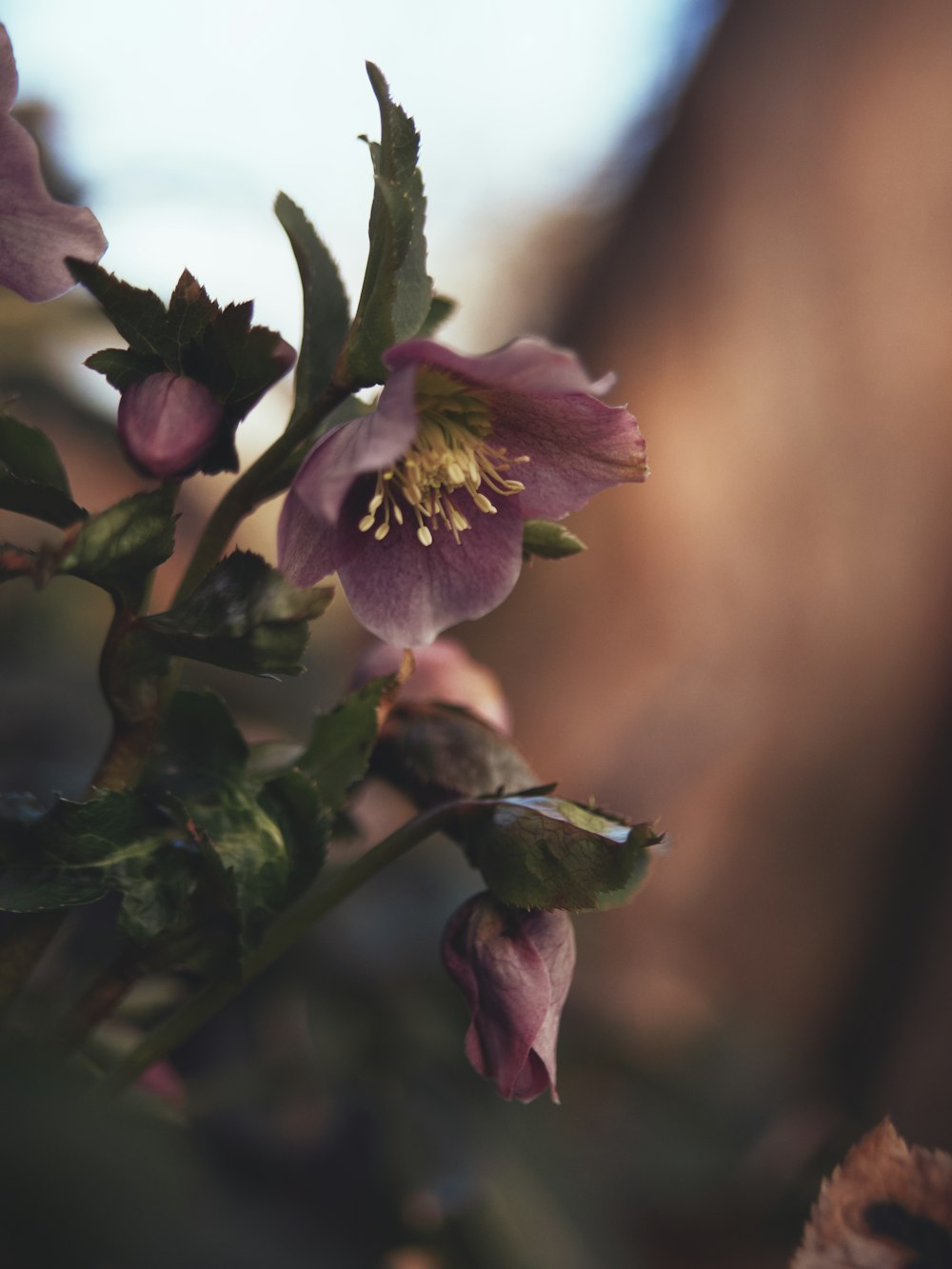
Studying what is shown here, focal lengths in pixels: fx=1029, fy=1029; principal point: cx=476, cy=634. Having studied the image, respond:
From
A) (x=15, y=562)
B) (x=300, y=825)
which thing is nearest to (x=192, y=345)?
(x=15, y=562)

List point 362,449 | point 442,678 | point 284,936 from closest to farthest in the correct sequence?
point 362,449 → point 284,936 → point 442,678

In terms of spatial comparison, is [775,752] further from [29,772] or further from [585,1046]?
[29,772]

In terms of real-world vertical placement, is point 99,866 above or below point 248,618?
below

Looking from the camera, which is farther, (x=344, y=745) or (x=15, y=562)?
(x=344, y=745)

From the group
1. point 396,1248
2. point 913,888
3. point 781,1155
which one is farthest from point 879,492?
point 396,1248

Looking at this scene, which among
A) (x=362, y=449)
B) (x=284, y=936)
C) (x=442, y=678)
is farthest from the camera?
(x=442, y=678)

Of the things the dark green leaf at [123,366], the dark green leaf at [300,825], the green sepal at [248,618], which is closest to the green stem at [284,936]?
the dark green leaf at [300,825]

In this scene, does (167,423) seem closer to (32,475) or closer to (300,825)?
(32,475)

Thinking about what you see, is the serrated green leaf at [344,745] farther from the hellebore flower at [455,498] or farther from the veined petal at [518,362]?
the veined petal at [518,362]

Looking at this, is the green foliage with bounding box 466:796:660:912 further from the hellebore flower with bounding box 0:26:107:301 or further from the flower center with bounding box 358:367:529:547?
the hellebore flower with bounding box 0:26:107:301
